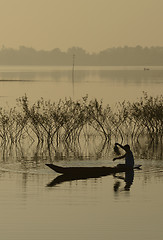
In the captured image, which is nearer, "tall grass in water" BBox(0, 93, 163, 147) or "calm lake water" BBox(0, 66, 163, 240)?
"calm lake water" BBox(0, 66, 163, 240)

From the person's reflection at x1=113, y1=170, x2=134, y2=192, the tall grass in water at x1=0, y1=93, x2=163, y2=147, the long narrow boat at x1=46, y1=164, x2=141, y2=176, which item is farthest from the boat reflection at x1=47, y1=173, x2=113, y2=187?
the tall grass in water at x1=0, y1=93, x2=163, y2=147

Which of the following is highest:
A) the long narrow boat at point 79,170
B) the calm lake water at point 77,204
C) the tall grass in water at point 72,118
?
the tall grass in water at point 72,118

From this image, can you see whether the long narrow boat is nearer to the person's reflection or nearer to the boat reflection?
the boat reflection

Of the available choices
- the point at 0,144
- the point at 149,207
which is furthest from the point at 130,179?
the point at 0,144

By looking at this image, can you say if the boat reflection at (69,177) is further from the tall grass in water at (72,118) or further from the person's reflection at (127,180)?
the tall grass in water at (72,118)

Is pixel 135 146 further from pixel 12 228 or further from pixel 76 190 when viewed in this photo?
pixel 12 228

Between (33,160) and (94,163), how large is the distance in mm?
2811

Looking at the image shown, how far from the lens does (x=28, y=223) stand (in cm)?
2433

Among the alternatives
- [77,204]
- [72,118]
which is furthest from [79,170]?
[72,118]

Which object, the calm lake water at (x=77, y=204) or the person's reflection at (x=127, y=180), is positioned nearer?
the calm lake water at (x=77, y=204)

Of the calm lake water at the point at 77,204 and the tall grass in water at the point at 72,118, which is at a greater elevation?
the tall grass in water at the point at 72,118

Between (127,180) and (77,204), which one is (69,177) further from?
(77,204)

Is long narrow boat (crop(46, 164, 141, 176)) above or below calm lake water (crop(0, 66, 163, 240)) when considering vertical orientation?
above

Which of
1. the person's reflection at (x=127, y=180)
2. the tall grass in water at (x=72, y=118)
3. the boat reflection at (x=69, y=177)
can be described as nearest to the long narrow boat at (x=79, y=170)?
the boat reflection at (x=69, y=177)
